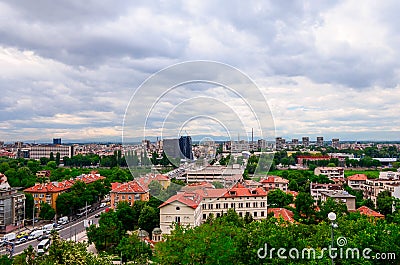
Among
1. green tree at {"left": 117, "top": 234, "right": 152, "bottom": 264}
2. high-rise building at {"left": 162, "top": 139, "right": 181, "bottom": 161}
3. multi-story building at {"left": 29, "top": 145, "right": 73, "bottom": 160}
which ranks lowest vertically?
green tree at {"left": 117, "top": 234, "right": 152, "bottom": 264}

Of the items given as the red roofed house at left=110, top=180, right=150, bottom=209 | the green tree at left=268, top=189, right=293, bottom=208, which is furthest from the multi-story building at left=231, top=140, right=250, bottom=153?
the red roofed house at left=110, top=180, right=150, bottom=209

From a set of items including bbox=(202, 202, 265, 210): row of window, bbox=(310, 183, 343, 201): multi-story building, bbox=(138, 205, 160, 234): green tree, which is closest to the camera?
bbox=(138, 205, 160, 234): green tree

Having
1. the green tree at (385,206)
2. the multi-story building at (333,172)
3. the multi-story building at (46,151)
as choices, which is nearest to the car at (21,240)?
the green tree at (385,206)

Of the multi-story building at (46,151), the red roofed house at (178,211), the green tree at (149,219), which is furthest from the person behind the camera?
the multi-story building at (46,151)

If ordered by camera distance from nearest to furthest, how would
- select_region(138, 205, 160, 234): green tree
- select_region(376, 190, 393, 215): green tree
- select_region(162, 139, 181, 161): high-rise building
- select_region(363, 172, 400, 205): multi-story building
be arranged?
select_region(162, 139, 181, 161): high-rise building → select_region(138, 205, 160, 234): green tree → select_region(376, 190, 393, 215): green tree → select_region(363, 172, 400, 205): multi-story building

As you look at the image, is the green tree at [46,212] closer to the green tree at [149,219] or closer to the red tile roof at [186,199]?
the green tree at [149,219]

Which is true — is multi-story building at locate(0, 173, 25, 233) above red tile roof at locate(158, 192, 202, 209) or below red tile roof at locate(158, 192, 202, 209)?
below

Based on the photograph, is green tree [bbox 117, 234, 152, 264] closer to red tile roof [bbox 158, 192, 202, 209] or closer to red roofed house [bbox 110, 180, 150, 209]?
red tile roof [bbox 158, 192, 202, 209]

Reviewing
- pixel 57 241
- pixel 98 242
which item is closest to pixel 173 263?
pixel 57 241

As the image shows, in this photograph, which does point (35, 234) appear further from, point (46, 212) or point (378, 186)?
point (378, 186)
